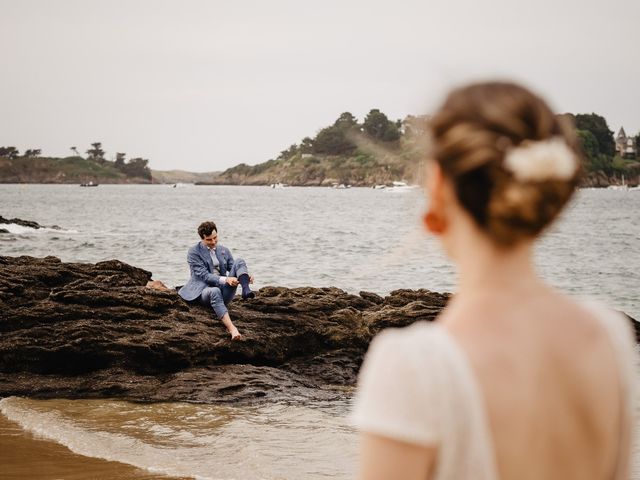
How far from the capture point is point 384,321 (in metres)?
13.6

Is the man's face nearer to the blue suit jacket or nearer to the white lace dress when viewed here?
the blue suit jacket

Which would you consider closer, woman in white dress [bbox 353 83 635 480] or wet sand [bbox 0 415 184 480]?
woman in white dress [bbox 353 83 635 480]

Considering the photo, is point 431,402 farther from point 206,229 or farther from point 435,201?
point 206,229

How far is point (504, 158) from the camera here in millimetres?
1346

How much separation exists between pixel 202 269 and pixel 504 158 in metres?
10.7

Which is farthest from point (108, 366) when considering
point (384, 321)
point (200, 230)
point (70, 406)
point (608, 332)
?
point (608, 332)

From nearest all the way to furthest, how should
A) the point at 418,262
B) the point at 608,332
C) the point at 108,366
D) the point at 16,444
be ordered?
the point at 608,332 < the point at 16,444 < the point at 108,366 < the point at 418,262

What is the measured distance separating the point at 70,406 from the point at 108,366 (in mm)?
1087

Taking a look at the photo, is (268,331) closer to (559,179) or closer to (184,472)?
(184,472)

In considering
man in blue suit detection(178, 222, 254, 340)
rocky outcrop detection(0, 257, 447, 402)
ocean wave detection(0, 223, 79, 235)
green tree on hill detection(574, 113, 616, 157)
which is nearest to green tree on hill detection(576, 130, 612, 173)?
green tree on hill detection(574, 113, 616, 157)

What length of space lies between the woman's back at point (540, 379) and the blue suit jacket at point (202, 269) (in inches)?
411

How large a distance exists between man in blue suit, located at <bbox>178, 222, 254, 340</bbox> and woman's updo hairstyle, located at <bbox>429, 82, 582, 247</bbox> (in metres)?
10.3

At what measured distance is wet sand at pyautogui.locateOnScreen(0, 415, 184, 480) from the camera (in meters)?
7.66

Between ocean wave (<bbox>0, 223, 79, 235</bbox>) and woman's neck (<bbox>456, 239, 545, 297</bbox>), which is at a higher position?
woman's neck (<bbox>456, 239, 545, 297</bbox>)
